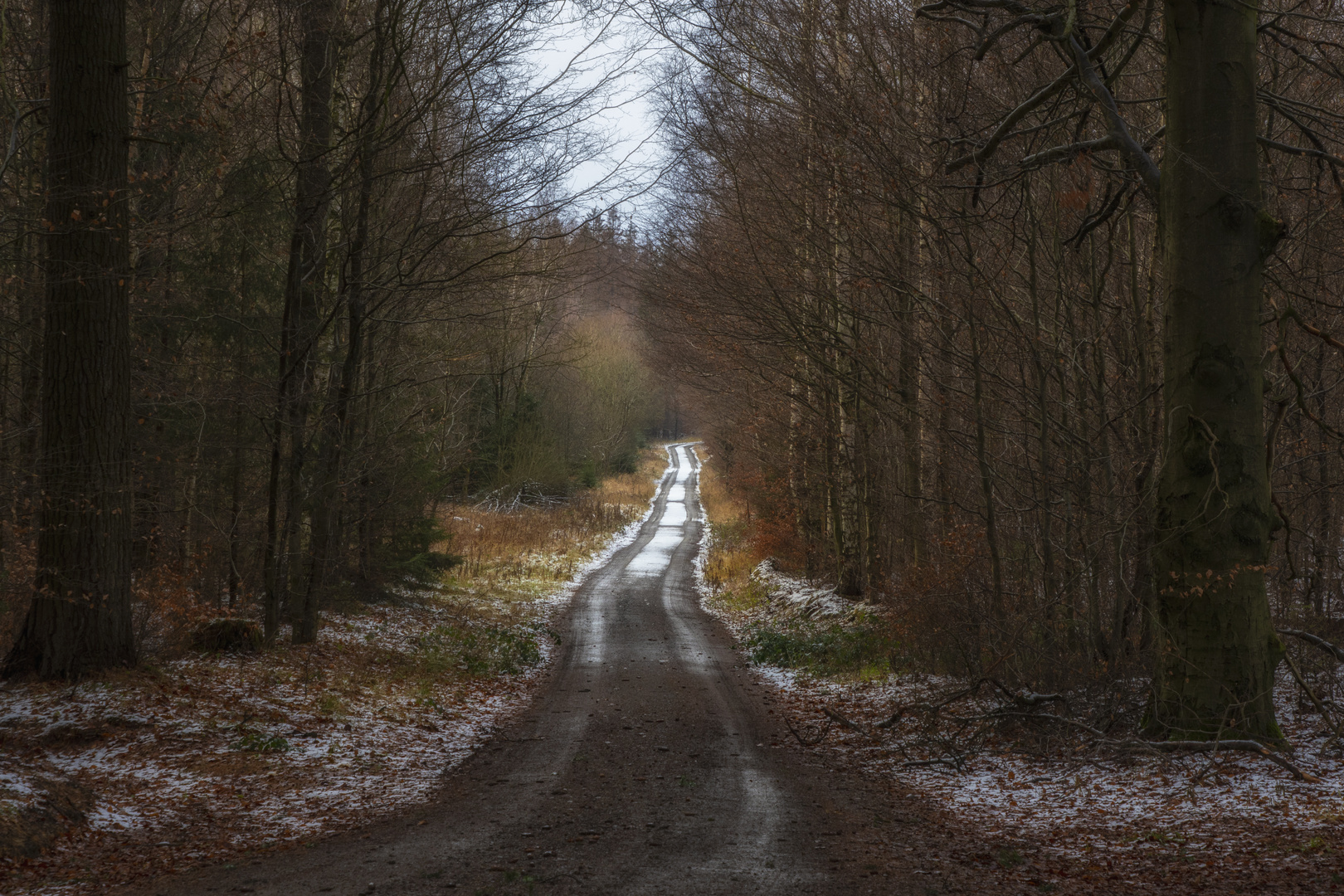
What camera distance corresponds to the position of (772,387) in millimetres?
14883

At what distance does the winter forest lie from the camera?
5637 millimetres

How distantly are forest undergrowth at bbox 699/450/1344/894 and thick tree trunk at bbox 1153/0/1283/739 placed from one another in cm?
53

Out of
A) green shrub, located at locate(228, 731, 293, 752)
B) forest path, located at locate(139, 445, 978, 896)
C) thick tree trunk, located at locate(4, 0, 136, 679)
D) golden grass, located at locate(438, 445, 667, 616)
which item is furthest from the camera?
golden grass, located at locate(438, 445, 667, 616)

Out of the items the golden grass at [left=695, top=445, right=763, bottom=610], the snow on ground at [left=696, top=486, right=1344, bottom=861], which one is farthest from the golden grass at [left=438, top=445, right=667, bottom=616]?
the snow on ground at [left=696, top=486, right=1344, bottom=861]

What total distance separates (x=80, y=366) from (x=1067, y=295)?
900 centimetres

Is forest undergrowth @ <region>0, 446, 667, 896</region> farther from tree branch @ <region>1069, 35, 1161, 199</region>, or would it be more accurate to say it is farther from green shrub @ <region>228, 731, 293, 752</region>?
tree branch @ <region>1069, 35, 1161, 199</region>

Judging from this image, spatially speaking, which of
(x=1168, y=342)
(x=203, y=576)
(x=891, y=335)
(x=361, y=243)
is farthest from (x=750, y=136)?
(x=203, y=576)

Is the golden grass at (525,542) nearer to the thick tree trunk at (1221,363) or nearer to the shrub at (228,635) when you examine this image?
the shrub at (228,635)

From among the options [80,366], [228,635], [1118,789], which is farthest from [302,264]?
[1118,789]

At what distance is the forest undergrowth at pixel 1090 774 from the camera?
4414mm

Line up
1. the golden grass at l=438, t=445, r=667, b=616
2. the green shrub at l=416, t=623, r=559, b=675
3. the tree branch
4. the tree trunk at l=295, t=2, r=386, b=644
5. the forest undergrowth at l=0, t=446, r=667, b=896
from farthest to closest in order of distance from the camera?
the golden grass at l=438, t=445, r=667, b=616 < the green shrub at l=416, t=623, r=559, b=675 < the tree trunk at l=295, t=2, r=386, b=644 < the tree branch < the forest undergrowth at l=0, t=446, r=667, b=896

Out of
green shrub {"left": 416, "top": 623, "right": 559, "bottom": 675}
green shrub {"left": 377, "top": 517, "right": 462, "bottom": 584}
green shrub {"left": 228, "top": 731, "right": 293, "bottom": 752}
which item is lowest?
green shrub {"left": 416, "top": 623, "right": 559, "bottom": 675}

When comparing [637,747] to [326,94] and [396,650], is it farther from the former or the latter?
[326,94]

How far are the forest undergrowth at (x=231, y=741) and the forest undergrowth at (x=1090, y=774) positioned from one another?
3.68 metres
